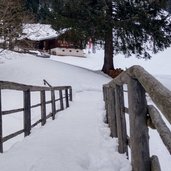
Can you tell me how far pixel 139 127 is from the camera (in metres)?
3.76

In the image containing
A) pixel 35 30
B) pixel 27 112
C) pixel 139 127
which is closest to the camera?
pixel 139 127

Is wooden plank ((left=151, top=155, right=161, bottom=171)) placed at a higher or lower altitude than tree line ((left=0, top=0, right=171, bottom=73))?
lower

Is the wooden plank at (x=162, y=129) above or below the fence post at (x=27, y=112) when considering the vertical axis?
above

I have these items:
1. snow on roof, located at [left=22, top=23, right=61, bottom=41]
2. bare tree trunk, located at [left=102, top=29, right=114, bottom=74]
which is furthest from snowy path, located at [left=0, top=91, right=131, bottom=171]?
bare tree trunk, located at [left=102, top=29, right=114, bottom=74]

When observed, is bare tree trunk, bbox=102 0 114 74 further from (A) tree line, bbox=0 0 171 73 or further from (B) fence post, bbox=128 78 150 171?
(B) fence post, bbox=128 78 150 171

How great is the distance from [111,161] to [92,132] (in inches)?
102

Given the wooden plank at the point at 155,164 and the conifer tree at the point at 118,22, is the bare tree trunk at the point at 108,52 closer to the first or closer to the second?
the conifer tree at the point at 118,22

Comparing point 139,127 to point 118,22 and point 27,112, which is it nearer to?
point 27,112

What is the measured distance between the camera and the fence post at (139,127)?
376 centimetres

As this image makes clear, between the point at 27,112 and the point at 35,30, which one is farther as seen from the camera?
the point at 35,30

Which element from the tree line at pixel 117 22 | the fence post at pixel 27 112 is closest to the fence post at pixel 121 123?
the fence post at pixel 27 112

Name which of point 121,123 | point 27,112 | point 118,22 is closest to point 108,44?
point 118,22

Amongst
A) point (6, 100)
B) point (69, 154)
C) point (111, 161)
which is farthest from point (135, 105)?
point (6, 100)

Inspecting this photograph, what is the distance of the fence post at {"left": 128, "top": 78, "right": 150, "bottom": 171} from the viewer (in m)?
3.76
